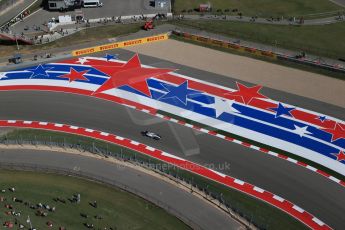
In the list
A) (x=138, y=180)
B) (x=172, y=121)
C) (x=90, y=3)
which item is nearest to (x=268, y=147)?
(x=172, y=121)

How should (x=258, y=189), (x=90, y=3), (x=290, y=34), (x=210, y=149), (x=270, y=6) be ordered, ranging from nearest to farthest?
1. (x=258, y=189)
2. (x=210, y=149)
3. (x=290, y=34)
4. (x=90, y=3)
5. (x=270, y=6)

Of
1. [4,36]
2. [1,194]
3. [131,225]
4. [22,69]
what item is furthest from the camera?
[4,36]

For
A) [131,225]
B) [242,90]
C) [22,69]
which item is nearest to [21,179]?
[131,225]

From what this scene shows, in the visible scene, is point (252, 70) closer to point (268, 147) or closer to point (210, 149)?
point (268, 147)

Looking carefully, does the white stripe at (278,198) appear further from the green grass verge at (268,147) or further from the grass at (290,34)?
the grass at (290,34)

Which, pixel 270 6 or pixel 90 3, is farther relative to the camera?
pixel 270 6

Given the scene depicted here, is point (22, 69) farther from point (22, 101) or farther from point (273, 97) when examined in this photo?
point (273, 97)
